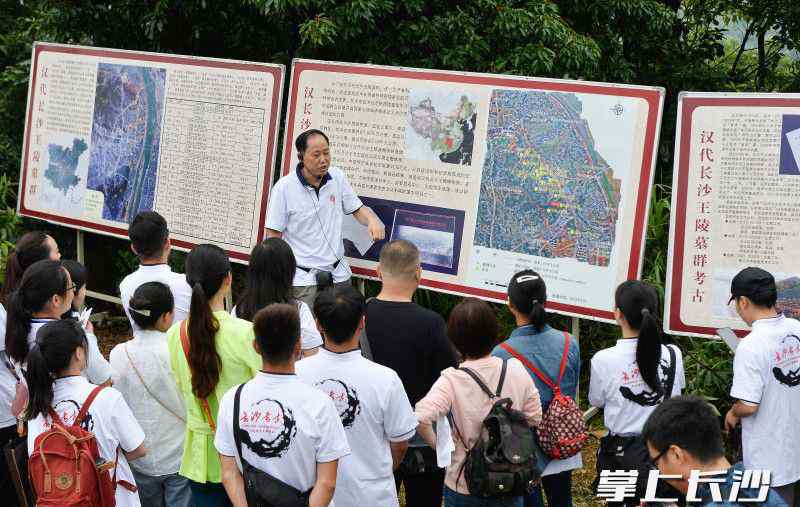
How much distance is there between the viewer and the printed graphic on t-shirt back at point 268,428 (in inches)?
122

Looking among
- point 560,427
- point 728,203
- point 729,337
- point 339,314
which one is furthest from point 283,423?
point 728,203

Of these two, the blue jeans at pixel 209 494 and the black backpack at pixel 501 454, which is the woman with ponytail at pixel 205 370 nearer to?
the blue jeans at pixel 209 494

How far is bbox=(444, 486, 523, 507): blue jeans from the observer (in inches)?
138

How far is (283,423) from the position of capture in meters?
3.09

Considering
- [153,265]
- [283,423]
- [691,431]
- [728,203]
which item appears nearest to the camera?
[691,431]

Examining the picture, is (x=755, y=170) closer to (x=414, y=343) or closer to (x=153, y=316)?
(x=414, y=343)

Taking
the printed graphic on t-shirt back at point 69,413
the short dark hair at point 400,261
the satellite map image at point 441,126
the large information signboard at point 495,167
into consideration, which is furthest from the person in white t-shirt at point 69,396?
the satellite map image at point 441,126

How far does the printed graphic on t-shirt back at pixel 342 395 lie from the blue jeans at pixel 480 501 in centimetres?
57

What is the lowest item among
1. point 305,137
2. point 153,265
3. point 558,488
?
point 558,488

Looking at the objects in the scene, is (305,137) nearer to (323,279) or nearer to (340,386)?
(323,279)

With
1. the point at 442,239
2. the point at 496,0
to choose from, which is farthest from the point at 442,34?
the point at 442,239

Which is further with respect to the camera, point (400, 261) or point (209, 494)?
point (400, 261)

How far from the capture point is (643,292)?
12.7 ft

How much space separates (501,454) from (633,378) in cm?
76
